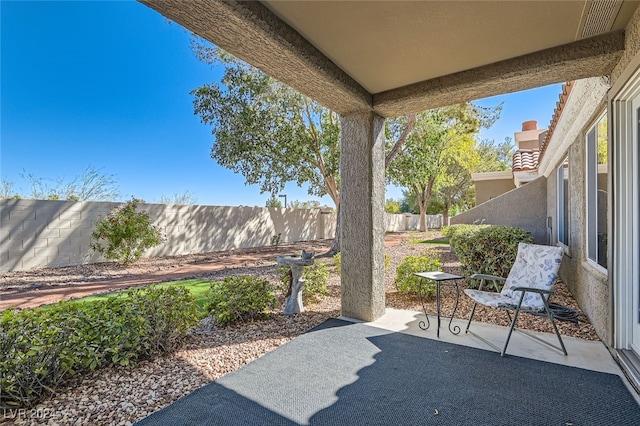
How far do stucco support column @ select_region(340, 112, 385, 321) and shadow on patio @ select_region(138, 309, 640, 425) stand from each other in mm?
789

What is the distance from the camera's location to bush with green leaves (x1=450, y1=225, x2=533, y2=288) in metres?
5.39

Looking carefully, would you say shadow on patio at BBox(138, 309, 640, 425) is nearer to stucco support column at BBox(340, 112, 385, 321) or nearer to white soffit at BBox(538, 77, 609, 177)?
stucco support column at BBox(340, 112, 385, 321)

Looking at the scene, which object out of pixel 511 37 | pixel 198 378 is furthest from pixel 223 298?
pixel 511 37

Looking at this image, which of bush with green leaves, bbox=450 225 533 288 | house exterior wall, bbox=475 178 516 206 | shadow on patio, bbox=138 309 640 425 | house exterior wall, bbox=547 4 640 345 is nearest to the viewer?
shadow on patio, bbox=138 309 640 425

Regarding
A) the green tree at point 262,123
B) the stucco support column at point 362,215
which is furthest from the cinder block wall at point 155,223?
the stucco support column at point 362,215

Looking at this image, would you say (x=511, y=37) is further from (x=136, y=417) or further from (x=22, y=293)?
(x=22, y=293)

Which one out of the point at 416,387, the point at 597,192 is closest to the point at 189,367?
the point at 416,387

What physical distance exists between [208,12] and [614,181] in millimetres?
3814

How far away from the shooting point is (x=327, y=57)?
10.3ft

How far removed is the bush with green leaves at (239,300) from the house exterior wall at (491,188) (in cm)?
1228

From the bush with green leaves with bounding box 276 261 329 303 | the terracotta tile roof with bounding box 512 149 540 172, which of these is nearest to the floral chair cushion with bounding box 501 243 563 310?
the bush with green leaves with bounding box 276 261 329 303

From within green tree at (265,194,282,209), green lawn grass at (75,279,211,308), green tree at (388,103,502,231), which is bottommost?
green lawn grass at (75,279,211,308)

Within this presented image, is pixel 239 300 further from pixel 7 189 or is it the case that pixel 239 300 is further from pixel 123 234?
pixel 7 189

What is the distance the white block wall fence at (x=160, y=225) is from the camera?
24.9 ft
